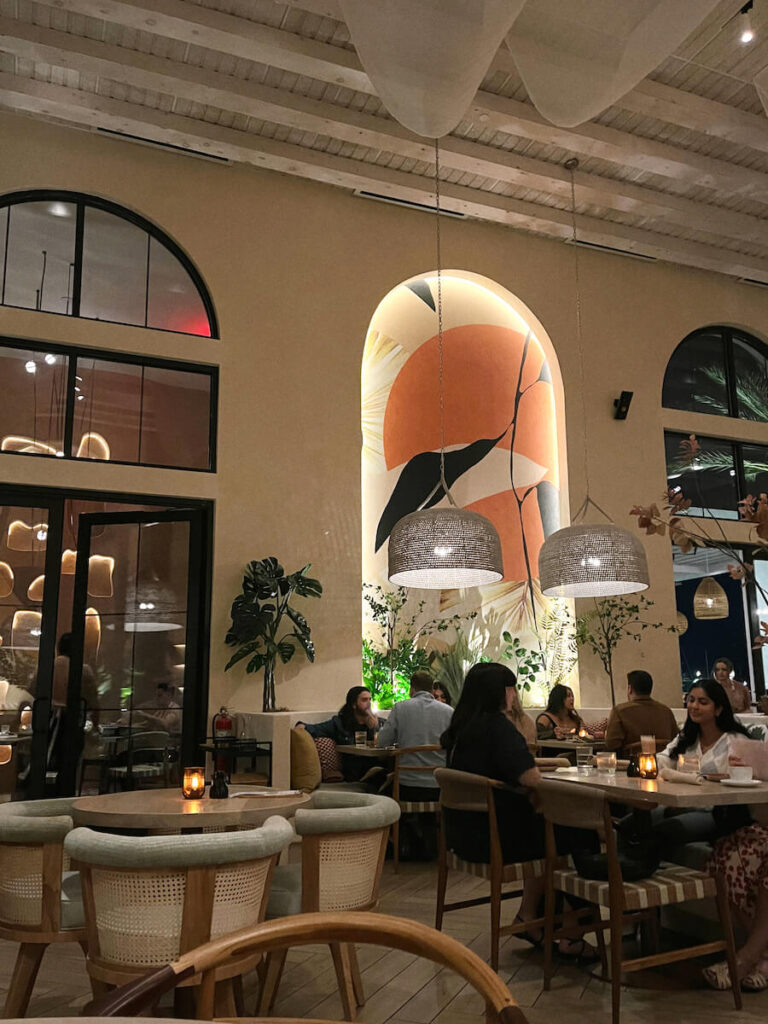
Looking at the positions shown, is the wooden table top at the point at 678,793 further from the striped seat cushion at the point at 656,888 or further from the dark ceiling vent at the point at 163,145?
the dark ceiling vent at the point at 163,145

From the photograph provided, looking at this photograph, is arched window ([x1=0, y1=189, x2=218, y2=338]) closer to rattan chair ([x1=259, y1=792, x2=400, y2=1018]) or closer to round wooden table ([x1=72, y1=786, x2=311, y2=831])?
round wooden table ([x1=72, y1=786, x2=311, y2=831])

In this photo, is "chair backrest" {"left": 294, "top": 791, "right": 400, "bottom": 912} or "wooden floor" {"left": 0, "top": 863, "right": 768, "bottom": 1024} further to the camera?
"wooden floor" {"left": 0, "top": 863, "right": 768, "bottom": 1024}

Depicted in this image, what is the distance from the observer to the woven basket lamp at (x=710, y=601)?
780 centimetres

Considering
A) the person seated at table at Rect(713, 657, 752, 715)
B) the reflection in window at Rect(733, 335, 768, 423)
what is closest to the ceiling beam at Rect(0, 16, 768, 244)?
the reflection in window at Rect(733, 335, 768, 423)

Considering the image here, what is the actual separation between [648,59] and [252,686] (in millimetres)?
6126

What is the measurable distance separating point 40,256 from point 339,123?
102 inches

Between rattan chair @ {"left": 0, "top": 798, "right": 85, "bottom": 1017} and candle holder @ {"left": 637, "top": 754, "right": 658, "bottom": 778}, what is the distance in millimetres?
2331

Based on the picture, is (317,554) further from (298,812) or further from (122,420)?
(298,812)

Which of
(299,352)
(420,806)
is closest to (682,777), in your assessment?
(420,806)

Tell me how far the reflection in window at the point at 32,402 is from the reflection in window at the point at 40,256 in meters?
0.43

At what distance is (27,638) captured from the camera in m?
6.40

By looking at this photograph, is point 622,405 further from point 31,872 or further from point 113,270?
point 31,872

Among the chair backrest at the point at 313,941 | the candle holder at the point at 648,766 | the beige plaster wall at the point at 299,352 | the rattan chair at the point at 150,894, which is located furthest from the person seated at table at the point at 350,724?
the chair backrest at the point at 313,941

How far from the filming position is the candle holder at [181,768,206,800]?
3.58 metres
